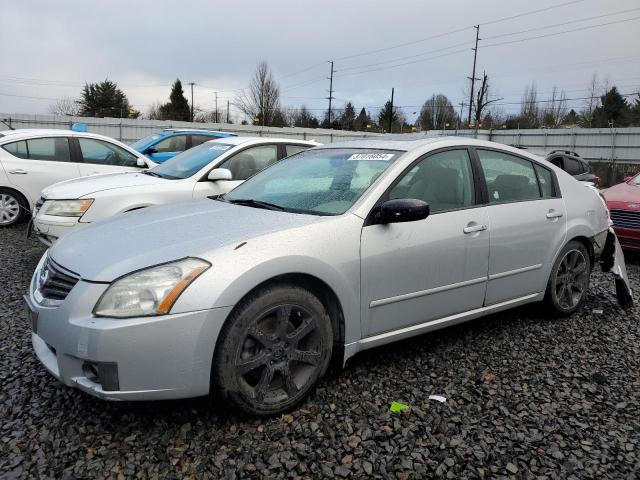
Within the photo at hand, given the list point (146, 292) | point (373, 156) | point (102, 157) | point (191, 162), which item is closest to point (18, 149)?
point (102, 157)

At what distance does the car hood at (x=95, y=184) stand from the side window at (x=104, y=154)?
7.71ft

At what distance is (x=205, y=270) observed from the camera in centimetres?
251

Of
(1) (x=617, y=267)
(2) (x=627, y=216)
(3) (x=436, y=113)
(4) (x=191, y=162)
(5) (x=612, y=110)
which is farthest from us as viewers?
(3) (x=436, y=113)

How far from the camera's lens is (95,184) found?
19.5ft

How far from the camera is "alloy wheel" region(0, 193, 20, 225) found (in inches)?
325

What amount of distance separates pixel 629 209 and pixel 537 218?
157 inches

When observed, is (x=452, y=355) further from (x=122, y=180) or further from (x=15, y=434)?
(x=122, y=180)

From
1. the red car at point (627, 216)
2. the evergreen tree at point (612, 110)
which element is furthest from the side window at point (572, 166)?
the evergreen tree at point (612, 110)

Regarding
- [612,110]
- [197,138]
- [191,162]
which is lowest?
[191,162]

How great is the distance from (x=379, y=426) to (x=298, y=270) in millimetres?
926

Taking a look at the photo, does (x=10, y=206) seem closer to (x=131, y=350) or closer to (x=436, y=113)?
(x=131, y=350)

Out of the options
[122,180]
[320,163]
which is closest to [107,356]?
[320,163]

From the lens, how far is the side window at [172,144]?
12.6 meters

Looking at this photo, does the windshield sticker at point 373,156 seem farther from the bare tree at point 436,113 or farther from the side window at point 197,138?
the bare tree at point 436,113
